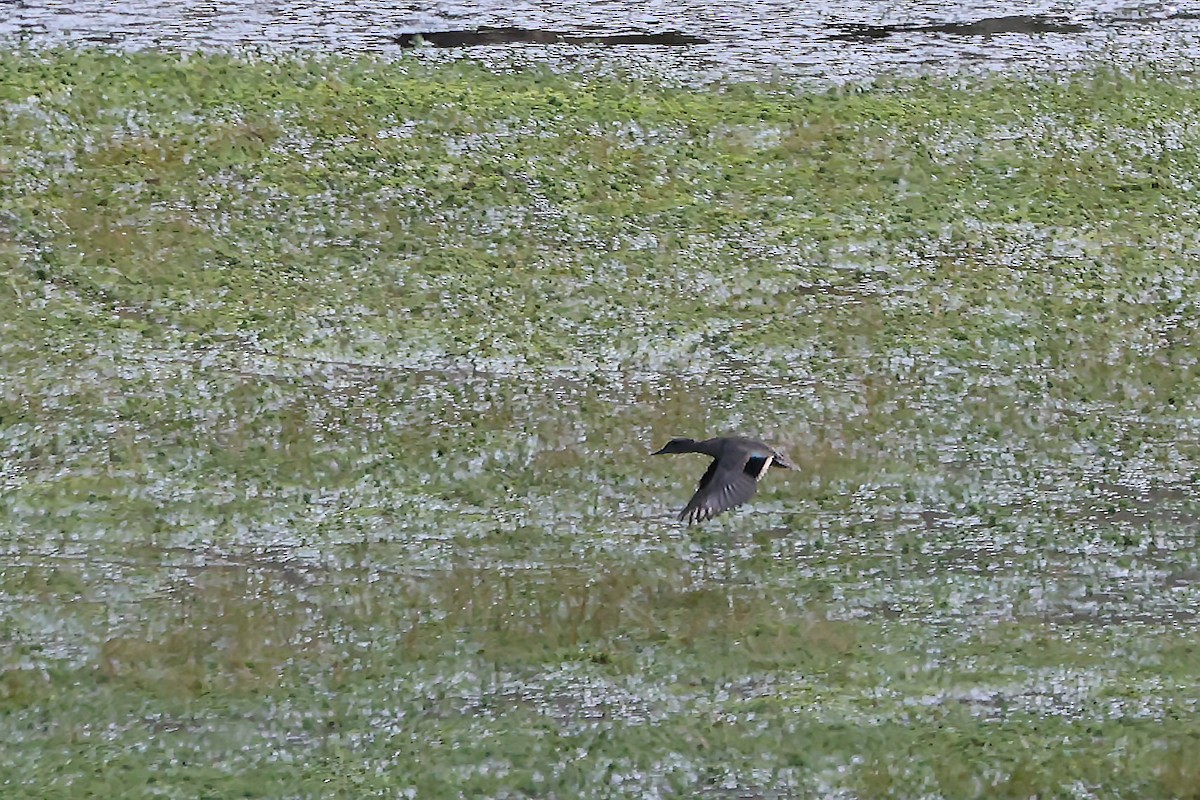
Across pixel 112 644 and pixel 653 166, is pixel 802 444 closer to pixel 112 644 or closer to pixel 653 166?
pixel 653 166

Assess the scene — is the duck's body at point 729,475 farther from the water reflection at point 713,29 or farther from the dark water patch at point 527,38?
the dark water patch at point 527,38

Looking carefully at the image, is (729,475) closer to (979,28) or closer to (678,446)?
(678,446)

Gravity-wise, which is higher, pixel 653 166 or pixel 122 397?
pixel 653 166

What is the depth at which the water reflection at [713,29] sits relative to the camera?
1839 centimetres

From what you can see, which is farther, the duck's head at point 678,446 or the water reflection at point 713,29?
the water reflection at point 713,29

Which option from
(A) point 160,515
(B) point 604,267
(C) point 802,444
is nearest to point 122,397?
(A) point 160,515

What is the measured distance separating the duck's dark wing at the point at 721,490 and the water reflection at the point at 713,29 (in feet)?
23.9

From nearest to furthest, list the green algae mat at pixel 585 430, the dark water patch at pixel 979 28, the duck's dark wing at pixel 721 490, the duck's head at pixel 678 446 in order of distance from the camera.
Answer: the duck's dark wing at pixel 721 490 < the green algae mat at pixel 585 430 < the duck's head at pixel 678 446 < the dark water patch at pixel 979 28

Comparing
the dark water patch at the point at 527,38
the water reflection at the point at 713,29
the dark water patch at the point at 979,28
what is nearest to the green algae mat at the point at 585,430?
the water reflection at the point at 713,29

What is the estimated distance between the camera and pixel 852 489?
13.8 metres

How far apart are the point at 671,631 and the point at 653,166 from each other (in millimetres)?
5991

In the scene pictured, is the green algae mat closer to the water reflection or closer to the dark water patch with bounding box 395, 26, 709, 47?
the water reflection

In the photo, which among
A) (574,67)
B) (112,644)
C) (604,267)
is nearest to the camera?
(112,644)

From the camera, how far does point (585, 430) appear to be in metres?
14.2
